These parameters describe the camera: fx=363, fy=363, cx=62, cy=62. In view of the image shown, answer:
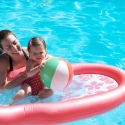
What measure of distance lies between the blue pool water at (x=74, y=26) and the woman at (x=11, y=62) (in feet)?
4.47

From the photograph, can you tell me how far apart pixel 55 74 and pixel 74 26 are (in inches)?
143

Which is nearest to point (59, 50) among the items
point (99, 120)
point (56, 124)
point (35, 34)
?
point (35, 34)

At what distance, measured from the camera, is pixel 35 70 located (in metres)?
3.92

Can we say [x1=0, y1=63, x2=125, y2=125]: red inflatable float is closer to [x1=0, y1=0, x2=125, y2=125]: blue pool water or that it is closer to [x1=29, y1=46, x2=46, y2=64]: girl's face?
[x1=29, y1=46, x2=46, y2=64]: girl's face

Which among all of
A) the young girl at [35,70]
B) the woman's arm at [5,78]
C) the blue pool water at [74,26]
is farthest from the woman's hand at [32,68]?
the blue pool water at [74,26]

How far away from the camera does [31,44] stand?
12.7ft

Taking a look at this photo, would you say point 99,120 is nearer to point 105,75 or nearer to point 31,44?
point 105,75

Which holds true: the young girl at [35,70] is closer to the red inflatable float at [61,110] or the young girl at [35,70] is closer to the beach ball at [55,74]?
the beach ball at [55,74]

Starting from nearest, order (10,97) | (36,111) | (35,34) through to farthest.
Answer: (36,111), (10,97), (35,34)

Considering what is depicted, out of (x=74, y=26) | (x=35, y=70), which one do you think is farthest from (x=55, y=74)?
(x=74, y=26)

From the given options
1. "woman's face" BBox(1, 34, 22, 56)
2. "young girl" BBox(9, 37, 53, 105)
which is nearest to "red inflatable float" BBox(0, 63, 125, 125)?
"young girl" BBox(9, 37, 53, 105)

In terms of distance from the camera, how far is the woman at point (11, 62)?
397cm

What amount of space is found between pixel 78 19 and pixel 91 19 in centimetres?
29

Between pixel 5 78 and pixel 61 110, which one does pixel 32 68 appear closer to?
pixel 5 78
